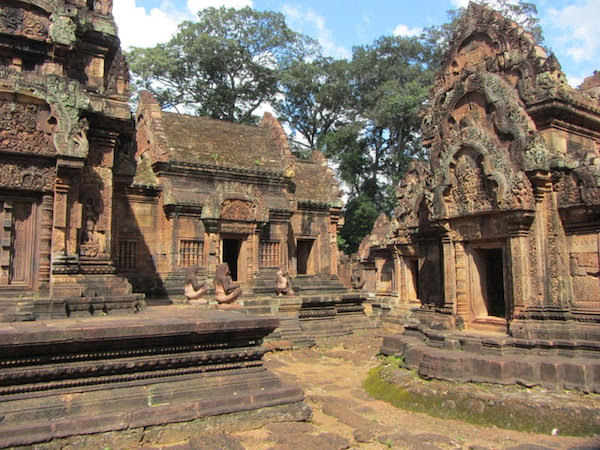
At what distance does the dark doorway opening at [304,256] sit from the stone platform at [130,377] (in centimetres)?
1565

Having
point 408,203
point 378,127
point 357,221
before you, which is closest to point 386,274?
point 408,203

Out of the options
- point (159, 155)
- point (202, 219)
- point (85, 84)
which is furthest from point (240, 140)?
point (85, 84)

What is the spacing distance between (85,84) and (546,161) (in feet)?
26.0

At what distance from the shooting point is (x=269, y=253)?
61.3 feet

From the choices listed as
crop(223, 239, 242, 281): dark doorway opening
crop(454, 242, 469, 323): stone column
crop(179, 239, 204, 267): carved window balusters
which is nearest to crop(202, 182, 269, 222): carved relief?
crop(179, 239, 204, 267): carved window balusters

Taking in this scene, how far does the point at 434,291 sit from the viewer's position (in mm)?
10055

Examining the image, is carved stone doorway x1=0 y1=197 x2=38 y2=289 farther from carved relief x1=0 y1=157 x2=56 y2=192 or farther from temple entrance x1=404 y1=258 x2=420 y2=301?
temple entrance x1=404 y1=258 x2=420 y2=301

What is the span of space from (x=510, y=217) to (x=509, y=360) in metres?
2.32

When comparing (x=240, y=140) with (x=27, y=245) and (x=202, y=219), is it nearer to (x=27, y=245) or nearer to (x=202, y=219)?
(x=202, y=219)

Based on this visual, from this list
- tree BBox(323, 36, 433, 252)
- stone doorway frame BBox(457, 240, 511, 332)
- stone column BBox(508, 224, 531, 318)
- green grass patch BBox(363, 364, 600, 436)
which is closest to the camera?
green grass patch BBox(363, 364, 600, 436)

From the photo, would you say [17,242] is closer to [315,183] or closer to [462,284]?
[462,284]

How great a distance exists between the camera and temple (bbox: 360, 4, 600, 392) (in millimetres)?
7375

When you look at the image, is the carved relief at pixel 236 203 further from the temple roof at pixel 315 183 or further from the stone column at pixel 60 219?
the stone column at pixel 60 219

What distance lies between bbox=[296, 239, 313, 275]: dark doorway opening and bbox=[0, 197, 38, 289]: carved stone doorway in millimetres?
14779
